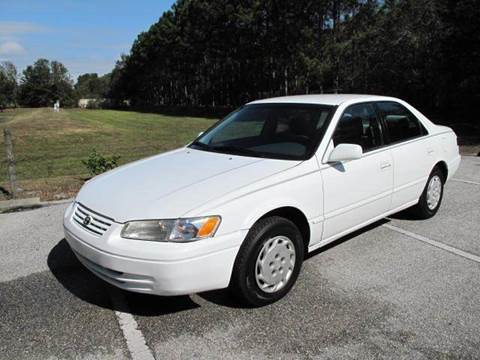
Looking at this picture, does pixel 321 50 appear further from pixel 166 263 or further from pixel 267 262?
pixel 166 263

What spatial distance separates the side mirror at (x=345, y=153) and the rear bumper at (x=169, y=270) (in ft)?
3.80

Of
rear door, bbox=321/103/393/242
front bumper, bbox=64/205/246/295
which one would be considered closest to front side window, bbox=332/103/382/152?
rear door, bbox=321/103/393/242

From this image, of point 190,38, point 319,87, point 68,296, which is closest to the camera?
point 68,296

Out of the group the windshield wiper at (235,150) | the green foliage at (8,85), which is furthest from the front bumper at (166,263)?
the green foliage at (8,85)

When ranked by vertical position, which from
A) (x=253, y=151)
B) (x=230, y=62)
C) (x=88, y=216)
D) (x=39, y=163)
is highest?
(x=230, y=62)

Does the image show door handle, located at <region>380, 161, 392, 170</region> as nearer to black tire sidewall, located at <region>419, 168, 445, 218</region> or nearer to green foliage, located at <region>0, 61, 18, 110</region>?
black tire sidewall, located at <region>419, 168, 445, 218</region>

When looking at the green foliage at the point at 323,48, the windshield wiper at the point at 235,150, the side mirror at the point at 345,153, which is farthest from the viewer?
the green foliage at the point at 323,48

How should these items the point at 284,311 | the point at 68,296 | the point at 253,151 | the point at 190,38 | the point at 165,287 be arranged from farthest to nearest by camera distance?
the point at 190,38, the point at 253,151, the point at 68,296, the point at 284,311, the point at 165,287

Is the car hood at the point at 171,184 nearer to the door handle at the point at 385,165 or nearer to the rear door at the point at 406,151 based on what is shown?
the door handle at the point at 385,165

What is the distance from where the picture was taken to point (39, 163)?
1276cm

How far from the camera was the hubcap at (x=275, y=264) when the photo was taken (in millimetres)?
3406

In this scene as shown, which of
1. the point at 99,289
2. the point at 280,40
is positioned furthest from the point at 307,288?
the point at 280,40

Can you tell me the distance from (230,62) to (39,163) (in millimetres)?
42150

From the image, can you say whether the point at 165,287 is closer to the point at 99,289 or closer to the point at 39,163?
the point at 99,289
